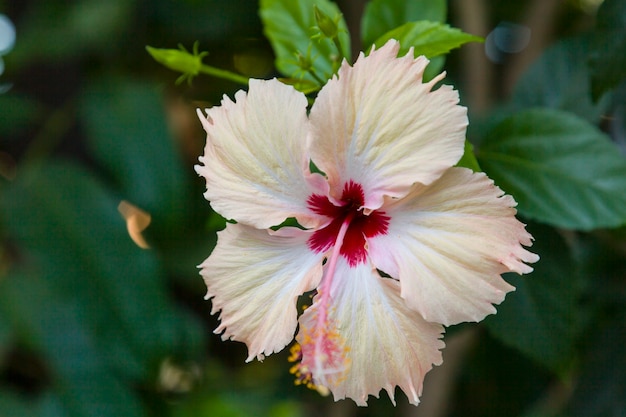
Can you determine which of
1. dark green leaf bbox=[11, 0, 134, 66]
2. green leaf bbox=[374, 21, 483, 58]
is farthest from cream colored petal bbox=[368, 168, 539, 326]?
dark green leaf bbox=[11, 0, 134, 66]

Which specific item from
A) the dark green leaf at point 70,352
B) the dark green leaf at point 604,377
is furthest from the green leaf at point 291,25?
the dark green leaf at point 70,352

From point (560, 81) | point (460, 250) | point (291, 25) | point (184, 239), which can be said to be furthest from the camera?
point (184, 239)

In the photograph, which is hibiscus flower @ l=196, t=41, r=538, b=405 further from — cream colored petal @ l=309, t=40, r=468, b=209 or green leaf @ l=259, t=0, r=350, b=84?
green leaf @ l=259, t=0, r=350, b=84

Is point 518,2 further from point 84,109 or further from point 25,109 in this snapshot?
point 25,109

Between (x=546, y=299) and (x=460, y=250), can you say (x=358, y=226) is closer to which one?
(x=460, y=250)

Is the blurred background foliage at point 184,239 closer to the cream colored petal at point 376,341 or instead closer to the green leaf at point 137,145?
the green leaf at point 137,145

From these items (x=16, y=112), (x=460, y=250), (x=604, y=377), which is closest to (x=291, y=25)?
(x=460, y=250)
